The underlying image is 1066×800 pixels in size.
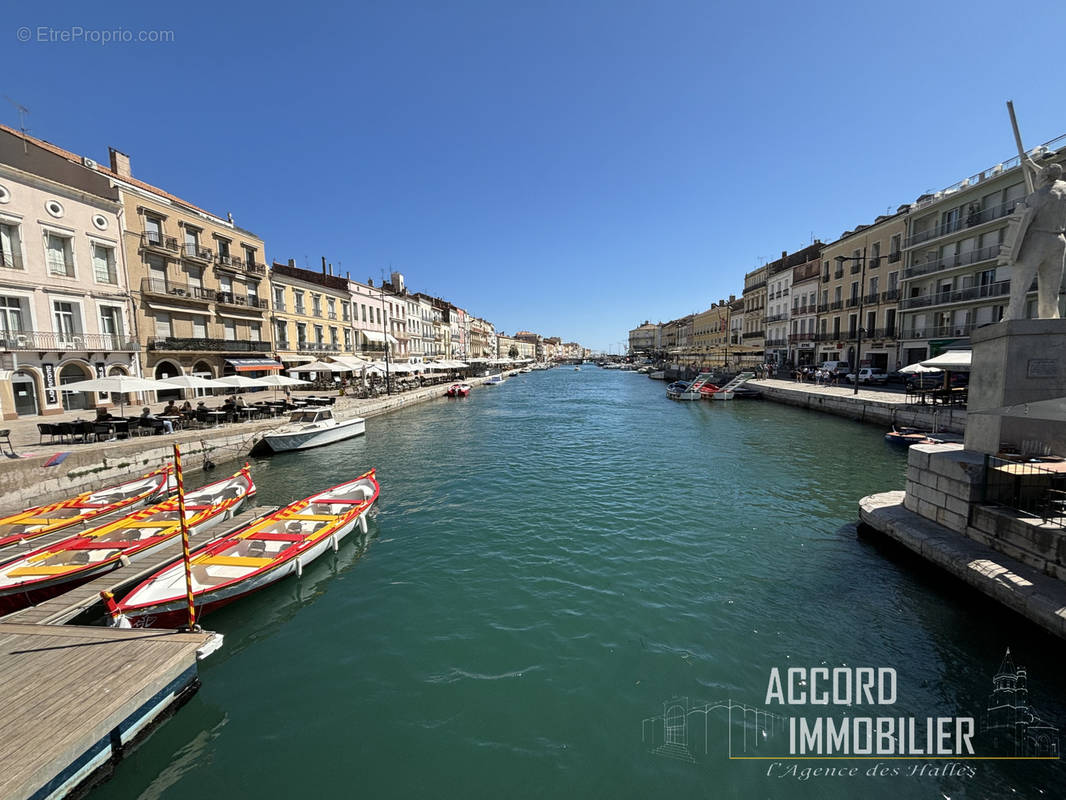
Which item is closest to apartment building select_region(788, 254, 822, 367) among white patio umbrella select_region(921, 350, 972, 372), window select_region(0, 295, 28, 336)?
white patio umbrella select_region(921, 350, 972, 372)

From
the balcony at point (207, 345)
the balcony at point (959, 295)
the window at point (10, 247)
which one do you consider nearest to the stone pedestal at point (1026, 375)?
the balcony at point (959, 295)

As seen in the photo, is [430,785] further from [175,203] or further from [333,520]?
[175,203]

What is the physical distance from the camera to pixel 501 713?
17.4ft

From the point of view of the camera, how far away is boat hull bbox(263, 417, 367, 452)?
1958 cm

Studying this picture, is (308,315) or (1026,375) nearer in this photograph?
(1026,375)

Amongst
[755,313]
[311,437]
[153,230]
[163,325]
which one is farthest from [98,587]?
[755,313]

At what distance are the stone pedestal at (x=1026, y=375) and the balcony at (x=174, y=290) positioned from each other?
35469 millimetres

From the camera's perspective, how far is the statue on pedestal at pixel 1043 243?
24.2 ft

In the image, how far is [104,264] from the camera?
888 inches

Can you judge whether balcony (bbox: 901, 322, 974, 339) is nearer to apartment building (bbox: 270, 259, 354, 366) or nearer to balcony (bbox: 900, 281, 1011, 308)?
balcony (bbox: 900, 281, 1011, 308)

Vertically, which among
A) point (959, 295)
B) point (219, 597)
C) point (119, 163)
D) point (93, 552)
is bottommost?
point (219, 597)

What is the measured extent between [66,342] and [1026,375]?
3345 centimetres

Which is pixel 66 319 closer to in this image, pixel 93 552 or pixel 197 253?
pixel 197 253

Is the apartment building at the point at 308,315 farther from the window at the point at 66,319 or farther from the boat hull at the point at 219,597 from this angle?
the boat hull at the point at 219,597
